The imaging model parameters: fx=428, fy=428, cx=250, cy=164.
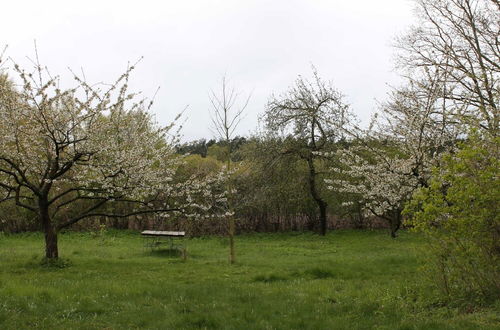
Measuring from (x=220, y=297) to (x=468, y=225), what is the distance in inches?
179

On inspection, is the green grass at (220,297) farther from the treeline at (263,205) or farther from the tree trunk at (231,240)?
the treeline at (263,205)

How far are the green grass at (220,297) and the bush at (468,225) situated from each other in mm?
572

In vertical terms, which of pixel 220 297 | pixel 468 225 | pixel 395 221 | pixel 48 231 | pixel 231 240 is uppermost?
pixel 468 225

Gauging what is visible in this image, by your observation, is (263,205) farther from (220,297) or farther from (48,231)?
(220,297)

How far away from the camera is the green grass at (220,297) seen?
6355 mm

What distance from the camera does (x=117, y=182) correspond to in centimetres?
1245

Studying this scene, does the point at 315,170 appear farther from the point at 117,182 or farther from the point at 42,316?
the point at 42,316

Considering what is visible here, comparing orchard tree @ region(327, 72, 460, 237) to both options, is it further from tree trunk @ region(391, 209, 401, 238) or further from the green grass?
tree trunk @ region(391, 209, 401, 238)

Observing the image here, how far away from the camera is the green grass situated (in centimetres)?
636

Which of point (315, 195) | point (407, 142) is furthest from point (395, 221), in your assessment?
point (407, 142)

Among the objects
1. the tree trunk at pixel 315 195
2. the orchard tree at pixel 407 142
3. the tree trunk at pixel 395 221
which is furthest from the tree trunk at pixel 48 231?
→ the tree trunk at pixel 395 221

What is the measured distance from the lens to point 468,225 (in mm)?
6523

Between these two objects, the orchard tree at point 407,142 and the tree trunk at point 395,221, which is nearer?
the orchard tree at point 407,142

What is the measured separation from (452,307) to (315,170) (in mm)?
18703
